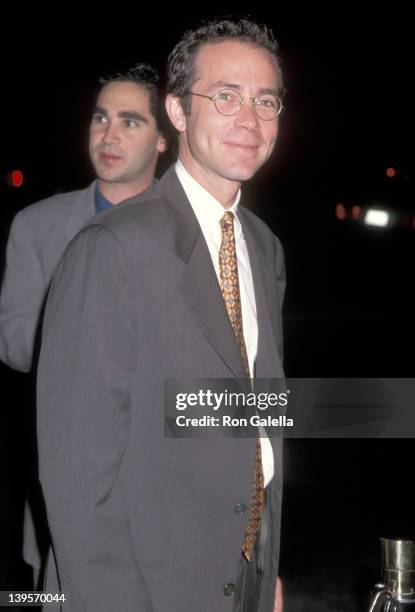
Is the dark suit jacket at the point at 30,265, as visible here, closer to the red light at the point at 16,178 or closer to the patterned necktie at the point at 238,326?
the patterned necktie at the point at 238,326

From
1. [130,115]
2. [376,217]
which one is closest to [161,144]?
[130,115]

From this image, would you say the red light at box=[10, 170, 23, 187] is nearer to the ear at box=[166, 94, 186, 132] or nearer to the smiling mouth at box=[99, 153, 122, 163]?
A: the smiling mouth at box=[99, 153, 122, 163]

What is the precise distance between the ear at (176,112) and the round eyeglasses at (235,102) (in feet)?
0.21

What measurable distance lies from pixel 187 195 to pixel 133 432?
56 cm

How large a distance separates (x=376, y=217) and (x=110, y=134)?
21456mm

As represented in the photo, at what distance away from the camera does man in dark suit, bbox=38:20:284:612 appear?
4.39 feet

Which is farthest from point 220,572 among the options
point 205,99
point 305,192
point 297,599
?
point 305,192

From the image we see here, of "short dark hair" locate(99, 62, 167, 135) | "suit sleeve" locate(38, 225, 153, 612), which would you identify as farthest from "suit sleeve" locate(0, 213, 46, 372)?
"suit sleeve" locate(38, 225, 153, 612)

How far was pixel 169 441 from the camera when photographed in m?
1.46

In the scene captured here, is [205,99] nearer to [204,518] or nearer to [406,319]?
[204,518]

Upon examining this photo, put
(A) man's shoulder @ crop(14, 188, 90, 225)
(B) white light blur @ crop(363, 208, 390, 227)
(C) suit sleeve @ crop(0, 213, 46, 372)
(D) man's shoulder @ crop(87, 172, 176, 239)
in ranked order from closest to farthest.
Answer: (D) man's shoulder @ crop(87, 172, 176, 239) < (C) suit sleeve @ crop(0, 213, 46, 372) < (A) man's shoulder @ crop(14, 188, 90, 225) < (B) white light blur @ crop(363, 208, 390, 227)

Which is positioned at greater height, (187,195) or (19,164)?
(19,164)

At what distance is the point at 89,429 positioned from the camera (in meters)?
1.33

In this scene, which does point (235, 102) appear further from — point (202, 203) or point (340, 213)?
point (340, 213)
